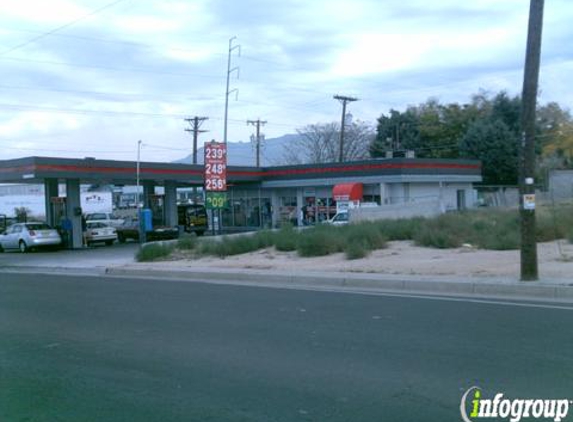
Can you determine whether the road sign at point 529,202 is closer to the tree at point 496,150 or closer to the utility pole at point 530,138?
the utility pole at point 530,138

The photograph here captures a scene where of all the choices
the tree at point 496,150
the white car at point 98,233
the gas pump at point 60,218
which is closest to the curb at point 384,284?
the gas pump at point 60,218

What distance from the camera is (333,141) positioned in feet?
255

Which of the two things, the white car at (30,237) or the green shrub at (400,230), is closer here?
the green shrub at (400,230)

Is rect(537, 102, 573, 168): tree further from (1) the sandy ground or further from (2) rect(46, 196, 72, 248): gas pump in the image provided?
(1) the sandy ground

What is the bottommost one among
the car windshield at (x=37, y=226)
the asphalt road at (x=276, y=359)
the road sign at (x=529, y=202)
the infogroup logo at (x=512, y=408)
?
the infogroup logo at (x=512, y=408)

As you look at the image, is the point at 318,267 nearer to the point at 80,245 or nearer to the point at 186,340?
the point at 186,340

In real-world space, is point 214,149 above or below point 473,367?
above

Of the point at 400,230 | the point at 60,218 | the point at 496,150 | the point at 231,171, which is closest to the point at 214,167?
the point at 400,230

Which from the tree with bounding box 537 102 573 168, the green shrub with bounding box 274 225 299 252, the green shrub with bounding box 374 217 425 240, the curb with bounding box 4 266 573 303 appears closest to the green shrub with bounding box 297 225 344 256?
the green shrub with bounding box 274 225 299 252

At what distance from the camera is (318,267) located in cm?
1906

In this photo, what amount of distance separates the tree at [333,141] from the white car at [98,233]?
3965 cm

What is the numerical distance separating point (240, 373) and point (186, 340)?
215cm

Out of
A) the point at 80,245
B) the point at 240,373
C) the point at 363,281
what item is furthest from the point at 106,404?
the point at 80,245

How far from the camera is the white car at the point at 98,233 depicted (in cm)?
3841
